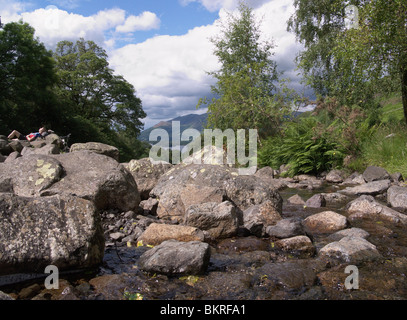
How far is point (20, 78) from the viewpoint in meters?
25.5

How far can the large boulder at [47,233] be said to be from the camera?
3346 mm

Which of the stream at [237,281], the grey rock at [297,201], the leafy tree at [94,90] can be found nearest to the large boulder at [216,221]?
the stream at [237,281]

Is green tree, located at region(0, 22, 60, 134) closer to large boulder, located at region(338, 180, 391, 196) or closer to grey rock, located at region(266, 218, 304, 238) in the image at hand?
large boulder, located at region(338, 180, 391, 196)

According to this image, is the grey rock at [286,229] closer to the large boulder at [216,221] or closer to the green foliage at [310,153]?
the large boulder at [216,221]

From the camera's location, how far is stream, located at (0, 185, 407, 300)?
129 inches

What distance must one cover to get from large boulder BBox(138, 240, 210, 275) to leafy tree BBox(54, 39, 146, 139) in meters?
31.5

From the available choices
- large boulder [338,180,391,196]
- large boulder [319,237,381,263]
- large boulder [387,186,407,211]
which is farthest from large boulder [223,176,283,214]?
large boulder [338,180,391,196]

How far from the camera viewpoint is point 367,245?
4.45 metres

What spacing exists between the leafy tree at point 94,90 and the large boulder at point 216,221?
99.4 ft

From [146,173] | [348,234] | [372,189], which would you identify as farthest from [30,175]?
[372,189]

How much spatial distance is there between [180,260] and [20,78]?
88.3 feet

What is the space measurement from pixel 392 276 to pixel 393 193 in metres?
4.48

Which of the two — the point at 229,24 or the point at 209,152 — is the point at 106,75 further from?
the point at 209,152

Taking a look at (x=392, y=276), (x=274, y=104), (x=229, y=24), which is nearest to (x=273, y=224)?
(x=392, y=276)
